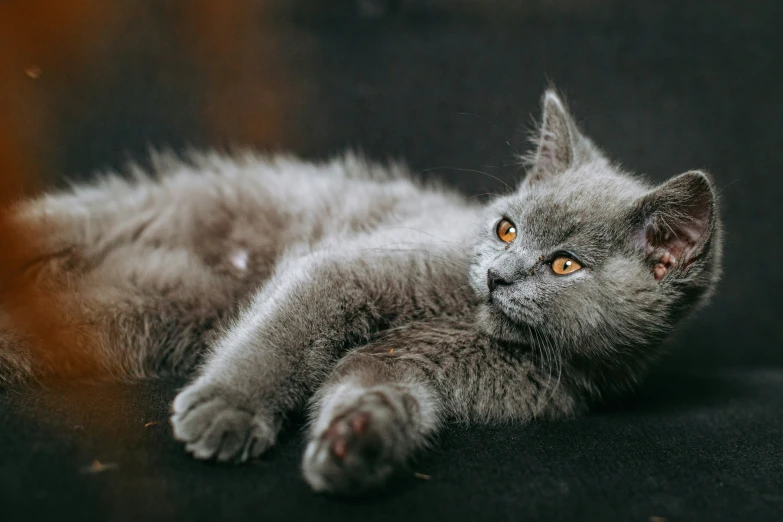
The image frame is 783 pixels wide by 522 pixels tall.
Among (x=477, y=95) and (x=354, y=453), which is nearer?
(x=354, y=453)

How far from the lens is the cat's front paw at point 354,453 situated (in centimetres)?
82

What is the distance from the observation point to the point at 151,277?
4.42ft

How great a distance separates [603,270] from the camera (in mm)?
1073

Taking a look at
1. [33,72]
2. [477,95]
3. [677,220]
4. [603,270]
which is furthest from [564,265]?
[33,72]

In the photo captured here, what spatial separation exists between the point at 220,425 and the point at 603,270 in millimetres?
669

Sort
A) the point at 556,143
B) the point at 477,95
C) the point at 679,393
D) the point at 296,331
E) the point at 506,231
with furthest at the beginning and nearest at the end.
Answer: the point at 477,95, the point at 679,393, the point at 556,143, the point at 506,231, the point at 296,331

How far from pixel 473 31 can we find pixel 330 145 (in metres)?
0.55

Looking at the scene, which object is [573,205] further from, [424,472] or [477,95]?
[477,95]

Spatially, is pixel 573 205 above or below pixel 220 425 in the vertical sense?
above

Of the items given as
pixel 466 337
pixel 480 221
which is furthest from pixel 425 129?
pixel 466 337

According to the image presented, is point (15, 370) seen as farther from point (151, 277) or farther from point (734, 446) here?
point (734, 446)

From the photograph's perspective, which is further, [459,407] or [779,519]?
[459,407]

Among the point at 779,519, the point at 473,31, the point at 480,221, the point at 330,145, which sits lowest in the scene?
the point at 779,519

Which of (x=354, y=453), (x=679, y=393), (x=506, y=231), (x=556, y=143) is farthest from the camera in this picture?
(x=679, y=393)
